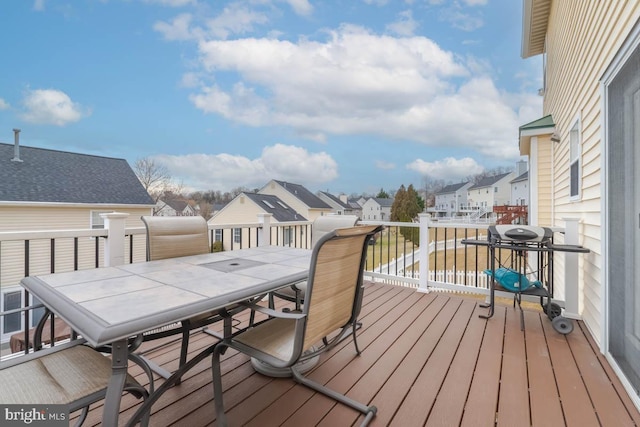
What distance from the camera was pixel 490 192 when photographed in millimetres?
37000

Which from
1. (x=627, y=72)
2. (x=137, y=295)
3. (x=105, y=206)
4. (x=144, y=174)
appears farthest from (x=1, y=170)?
(x=627, y=72)

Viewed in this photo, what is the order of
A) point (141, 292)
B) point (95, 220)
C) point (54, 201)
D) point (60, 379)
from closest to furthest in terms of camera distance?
1. point (60, 379)
2. point (141, 292)
3. point (54, 201)
4. point (95, 220)

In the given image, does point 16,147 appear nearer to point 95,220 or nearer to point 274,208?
point 95,220

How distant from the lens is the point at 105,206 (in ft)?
34.9

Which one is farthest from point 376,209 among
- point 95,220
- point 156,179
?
point 95,220

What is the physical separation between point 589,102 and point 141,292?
4.26 meters

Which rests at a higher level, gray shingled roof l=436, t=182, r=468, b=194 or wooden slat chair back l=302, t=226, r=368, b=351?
gray shingled roof l=436, t=182, r=468, b=194

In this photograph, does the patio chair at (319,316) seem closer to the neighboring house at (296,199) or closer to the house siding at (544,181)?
the house siding at (544,181)

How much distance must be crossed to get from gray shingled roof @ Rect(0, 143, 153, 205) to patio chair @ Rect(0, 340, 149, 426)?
426 inches

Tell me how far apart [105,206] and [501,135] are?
91.2ft

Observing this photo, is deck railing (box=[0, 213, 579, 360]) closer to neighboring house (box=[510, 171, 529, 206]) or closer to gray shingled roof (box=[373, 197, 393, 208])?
neighboring house (box=[510, 171, 529, 206])

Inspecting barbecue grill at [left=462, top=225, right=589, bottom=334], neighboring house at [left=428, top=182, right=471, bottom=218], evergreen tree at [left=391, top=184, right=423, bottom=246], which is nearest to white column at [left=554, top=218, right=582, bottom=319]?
barbecue grill at [left=462, top=225, right=589, bottom=334]

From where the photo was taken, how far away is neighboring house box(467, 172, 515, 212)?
35.3 m

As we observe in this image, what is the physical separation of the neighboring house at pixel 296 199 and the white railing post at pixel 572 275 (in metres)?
18.4
